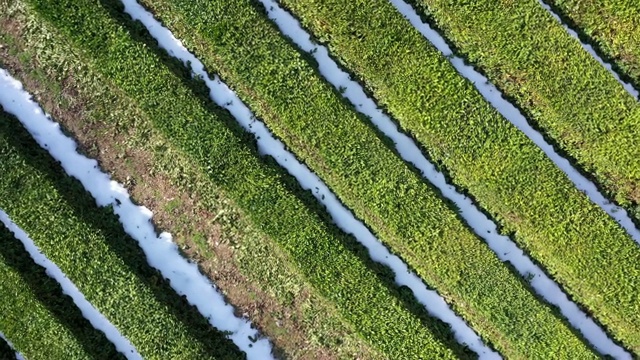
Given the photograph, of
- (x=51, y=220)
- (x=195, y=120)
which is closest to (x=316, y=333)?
(x=195, y=120)

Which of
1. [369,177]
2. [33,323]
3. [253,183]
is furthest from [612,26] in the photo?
[33,323]

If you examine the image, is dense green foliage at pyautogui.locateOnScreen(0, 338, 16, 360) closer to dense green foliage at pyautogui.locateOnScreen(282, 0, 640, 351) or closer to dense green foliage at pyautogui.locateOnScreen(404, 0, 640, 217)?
dense green foliage at pyautogui.locateOnScreen(282, 0, 640, 351)

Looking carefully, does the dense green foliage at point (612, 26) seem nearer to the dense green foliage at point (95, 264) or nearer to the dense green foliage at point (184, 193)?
the dense green foliage at point (184, 193)

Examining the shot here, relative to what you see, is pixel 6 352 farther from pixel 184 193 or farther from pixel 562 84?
pixel 562 84

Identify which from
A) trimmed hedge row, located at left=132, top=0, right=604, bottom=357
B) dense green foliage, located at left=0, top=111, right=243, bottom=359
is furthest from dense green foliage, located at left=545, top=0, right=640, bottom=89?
dense green foliage, located at left=0, top=111, right=243, bottom=359

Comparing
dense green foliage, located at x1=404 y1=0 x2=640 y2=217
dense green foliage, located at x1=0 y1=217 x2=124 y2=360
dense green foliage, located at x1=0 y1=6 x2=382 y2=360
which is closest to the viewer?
dense green foliage, located at x1=0 y1=217 x2=124 y2=360

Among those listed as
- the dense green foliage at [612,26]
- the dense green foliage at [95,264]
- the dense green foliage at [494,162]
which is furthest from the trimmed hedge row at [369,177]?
the dense green foliage at [612,26]
